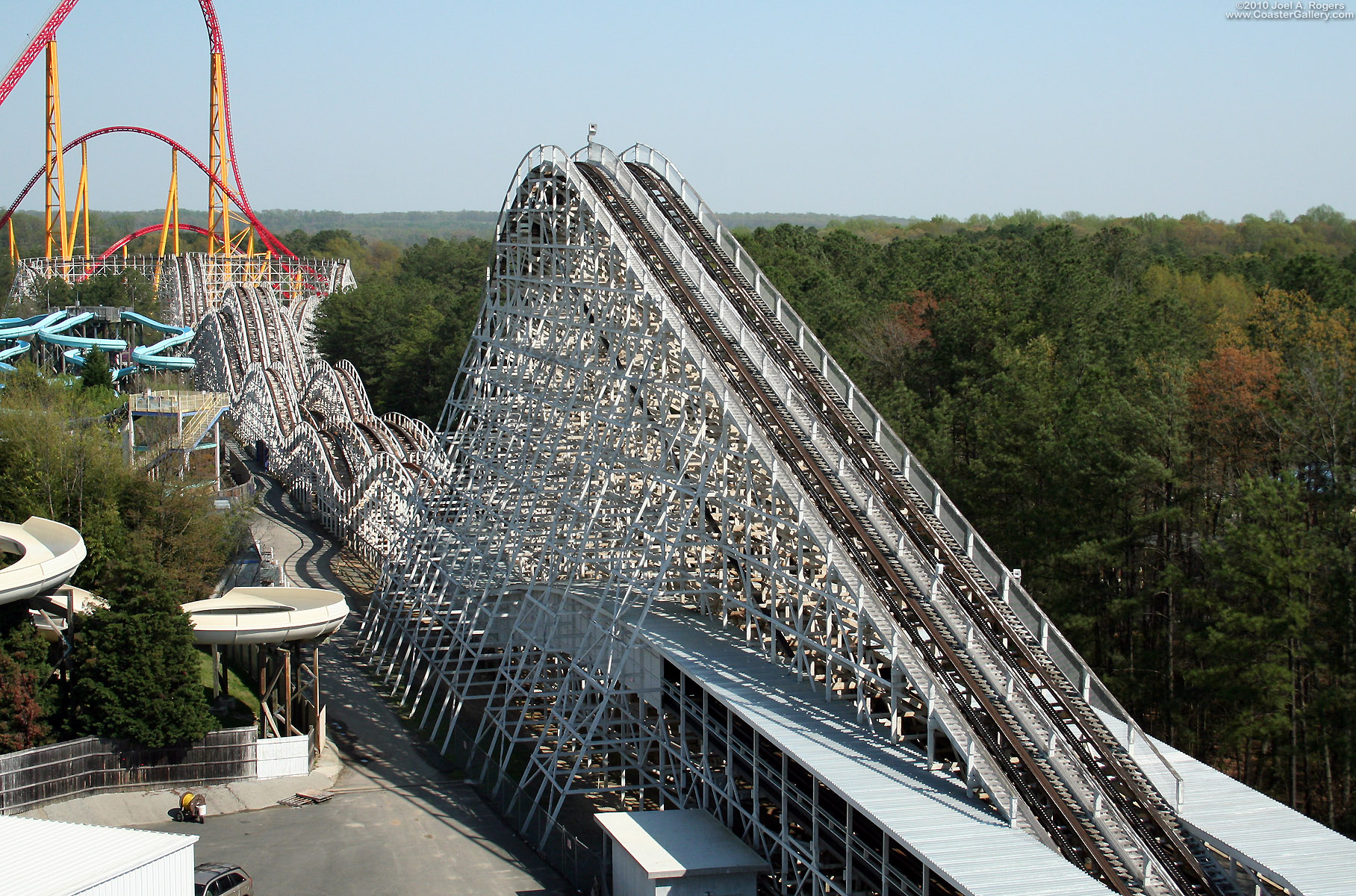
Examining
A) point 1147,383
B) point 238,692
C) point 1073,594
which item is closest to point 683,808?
point 1073,594

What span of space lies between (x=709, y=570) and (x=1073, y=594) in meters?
8.23

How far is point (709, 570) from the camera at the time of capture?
2491cm

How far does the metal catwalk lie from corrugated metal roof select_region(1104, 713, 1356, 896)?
139mm

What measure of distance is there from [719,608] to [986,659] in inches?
274

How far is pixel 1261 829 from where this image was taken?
15805 mm

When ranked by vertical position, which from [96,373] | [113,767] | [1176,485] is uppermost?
[1176,485]

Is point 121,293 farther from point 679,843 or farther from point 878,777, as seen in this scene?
point 878,777

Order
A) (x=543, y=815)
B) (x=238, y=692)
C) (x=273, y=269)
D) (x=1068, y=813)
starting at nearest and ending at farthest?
(x=1068, y=813)
(x=543, y=815)
(x=238, y=692)
(x=273, y=269)

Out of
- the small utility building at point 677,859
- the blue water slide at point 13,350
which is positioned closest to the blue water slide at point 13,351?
the blue water slide at point 13,350

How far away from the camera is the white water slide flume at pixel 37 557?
23766 mm

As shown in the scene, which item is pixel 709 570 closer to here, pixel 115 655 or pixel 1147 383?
pixel 115 655

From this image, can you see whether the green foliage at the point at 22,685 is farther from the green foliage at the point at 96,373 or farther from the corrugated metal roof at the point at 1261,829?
the green foliage at the point at 96,373

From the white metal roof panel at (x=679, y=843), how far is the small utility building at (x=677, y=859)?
0.01 metres

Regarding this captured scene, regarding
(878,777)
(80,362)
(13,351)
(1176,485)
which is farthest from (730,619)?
(80,362)
